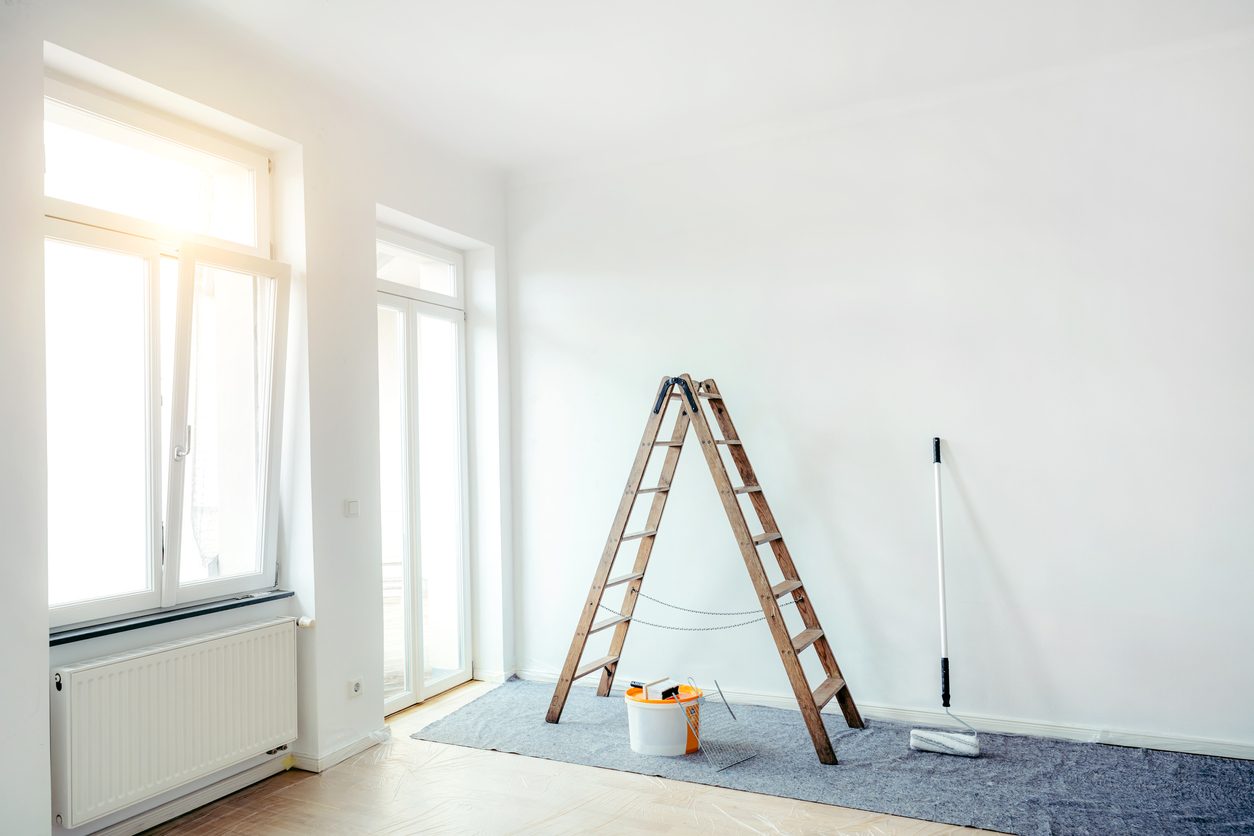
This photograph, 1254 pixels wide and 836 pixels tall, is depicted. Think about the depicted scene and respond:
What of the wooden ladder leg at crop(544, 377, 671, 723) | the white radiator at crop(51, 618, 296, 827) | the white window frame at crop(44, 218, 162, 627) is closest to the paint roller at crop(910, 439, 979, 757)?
the wooden ladder leg at crop(544, 377, 671, 723)

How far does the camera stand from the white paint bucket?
3.38 meters

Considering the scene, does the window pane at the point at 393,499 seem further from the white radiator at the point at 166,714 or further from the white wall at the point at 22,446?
the white wall at the point at 22,446

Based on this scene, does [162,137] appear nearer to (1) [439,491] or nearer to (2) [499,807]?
(1) [439,491]

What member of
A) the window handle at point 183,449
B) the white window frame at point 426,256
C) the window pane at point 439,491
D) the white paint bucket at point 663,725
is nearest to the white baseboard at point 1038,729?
the white paint bucket at point 663,725

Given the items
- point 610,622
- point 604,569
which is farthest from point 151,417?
point 610,622

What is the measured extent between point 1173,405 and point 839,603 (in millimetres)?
1716

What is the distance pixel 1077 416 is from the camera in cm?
352

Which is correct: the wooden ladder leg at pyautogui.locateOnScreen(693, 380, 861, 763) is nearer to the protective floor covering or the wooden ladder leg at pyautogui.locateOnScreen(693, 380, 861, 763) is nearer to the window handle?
the protective floor covering

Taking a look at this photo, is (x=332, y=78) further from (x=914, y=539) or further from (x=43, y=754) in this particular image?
(x=914, y=539)

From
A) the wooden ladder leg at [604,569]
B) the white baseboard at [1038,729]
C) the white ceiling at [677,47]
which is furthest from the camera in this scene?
the wooden ladder leg at [604,569]

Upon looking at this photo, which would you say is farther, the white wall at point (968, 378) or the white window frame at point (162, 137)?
the white wall at point (968, 378)

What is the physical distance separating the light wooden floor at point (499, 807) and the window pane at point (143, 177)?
2.28 m

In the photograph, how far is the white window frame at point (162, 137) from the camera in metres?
2.63

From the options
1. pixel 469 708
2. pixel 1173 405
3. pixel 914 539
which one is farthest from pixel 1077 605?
pixel 469 708
